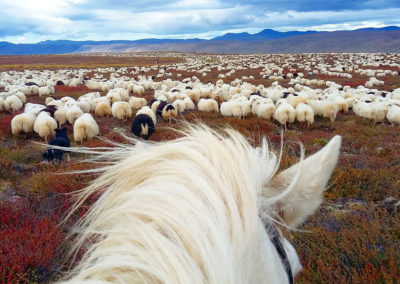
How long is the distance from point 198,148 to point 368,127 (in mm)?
13490

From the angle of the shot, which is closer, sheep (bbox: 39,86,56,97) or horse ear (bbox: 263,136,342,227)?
horse ear (bbox: 263,136,342,227)

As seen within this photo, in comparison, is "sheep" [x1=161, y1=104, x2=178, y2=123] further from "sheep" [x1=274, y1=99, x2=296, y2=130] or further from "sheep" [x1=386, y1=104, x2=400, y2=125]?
"sheep" [x1=386, y1=104, x2=400, y2=125]

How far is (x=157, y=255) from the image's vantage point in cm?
68

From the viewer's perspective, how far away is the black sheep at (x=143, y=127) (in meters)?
11.4

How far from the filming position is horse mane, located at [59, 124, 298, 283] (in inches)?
26.7

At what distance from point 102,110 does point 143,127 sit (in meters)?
4.36

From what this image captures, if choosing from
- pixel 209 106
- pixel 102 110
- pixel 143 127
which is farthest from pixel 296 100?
pixel 102 110

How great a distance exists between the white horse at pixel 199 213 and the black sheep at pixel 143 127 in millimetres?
10285

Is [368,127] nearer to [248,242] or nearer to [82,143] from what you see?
[82,143]

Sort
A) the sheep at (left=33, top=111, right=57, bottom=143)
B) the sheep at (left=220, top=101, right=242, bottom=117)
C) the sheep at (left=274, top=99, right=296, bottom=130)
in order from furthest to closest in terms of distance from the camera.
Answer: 1. the sheep at (left=220, top=101, right=242, bottom=117)
2. the sheep at (left=274, top=99, right=296, bottom=130)
3. the sheep at (left=33, top=111, right=57, bottom=143)

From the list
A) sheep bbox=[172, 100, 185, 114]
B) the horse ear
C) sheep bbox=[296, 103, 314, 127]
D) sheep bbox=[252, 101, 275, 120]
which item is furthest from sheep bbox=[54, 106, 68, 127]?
the horse ear

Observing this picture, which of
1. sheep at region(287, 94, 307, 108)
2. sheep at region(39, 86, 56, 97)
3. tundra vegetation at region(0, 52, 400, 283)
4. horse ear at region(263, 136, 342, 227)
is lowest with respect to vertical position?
tundra vegetation at region(0, 52, 400, 283)

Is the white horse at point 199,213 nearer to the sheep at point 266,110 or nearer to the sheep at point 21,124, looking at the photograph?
the sheep at point 21,124

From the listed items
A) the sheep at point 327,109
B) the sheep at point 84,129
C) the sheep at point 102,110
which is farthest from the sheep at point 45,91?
the sheep at point 327,109
